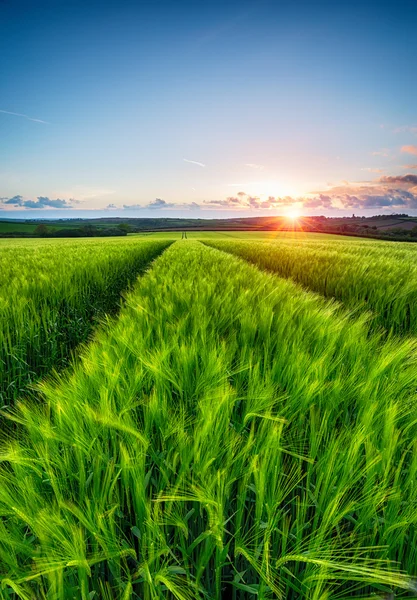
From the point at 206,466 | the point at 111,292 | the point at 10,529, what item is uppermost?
the point at 206,466

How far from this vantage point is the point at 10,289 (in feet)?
12.2

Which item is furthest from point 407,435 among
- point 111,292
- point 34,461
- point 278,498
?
point 111,292

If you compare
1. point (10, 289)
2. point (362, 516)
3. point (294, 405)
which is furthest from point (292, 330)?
point (10, 289)

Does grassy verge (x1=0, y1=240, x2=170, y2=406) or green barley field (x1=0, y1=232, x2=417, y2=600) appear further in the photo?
grassy verge (x1=0, y1=240, x2=170, y2=406)

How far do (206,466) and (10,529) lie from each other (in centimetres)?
46

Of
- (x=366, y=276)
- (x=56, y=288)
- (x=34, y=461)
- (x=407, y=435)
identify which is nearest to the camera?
(x=34, y=461)

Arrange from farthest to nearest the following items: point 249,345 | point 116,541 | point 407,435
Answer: point 249,345 < point 407,435 < point 116,541

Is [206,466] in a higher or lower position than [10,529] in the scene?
higher

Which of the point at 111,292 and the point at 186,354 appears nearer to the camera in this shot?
the point at 186,354

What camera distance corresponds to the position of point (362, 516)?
0.77m

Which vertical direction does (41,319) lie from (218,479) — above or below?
below

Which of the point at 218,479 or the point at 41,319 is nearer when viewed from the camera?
the point at 218,479

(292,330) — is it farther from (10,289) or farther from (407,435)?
(10,289)

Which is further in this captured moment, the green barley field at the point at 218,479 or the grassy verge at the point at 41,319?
the grassy verge at the point at 41,319
